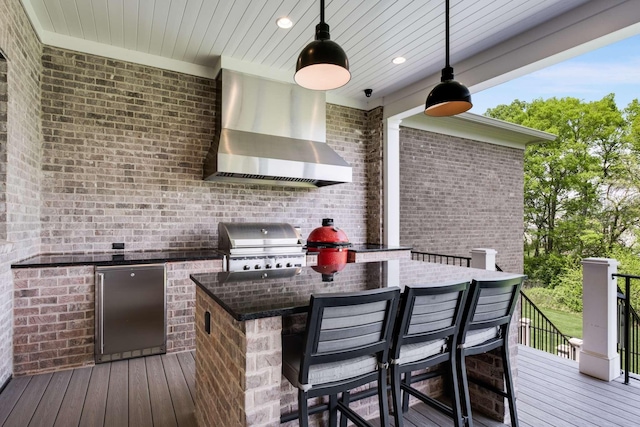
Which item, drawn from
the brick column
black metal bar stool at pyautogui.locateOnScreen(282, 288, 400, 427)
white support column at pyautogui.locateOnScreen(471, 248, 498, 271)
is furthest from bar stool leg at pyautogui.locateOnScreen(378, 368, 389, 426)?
white support column at pyautogui.locateOnScreen(471, 248, 498, 271)

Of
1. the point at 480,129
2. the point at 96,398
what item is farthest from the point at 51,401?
the point at 480,129

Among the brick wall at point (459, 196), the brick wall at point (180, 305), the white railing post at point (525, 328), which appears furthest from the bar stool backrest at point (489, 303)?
the white railing post at point (525, 328)

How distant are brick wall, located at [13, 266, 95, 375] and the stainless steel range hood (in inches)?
66.6

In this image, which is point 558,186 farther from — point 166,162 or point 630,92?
point 166,162

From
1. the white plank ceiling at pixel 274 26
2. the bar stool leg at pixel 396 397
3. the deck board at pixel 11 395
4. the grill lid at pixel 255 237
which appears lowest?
the deck board at pixel 11 395

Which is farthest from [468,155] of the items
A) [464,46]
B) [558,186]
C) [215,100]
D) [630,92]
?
[630,92]

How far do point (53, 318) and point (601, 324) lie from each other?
4689mm

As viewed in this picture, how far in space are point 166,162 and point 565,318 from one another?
12846 mm

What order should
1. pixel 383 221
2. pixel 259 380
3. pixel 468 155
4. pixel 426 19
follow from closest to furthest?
pixel 259 380 < pixel 426 19 < pixel 383 221 < pixel 468 155

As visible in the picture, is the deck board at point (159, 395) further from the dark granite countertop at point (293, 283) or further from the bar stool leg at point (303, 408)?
the bar stool leg at point (303, 408)

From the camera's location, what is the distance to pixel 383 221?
528 centimetres

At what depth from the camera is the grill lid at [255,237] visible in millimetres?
3797

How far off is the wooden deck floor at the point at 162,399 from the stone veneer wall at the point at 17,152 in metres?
0.44

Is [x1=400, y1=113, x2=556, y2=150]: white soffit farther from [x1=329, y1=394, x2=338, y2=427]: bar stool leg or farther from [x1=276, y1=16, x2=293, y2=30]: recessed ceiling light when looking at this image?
[x1=329, y1=394, x2=338, y2=427]: bar stool leg
